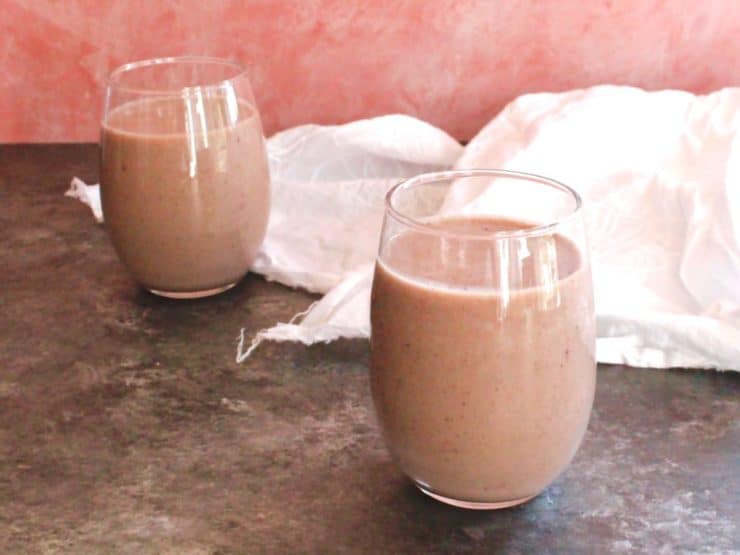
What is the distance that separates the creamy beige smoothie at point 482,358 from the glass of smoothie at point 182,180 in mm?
268

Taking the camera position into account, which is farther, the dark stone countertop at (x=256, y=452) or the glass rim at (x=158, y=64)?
the glass rim at (x=158, y=64)

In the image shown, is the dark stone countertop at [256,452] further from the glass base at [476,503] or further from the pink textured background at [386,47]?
the pink textured background at [386,47]

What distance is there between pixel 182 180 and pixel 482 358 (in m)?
0.34

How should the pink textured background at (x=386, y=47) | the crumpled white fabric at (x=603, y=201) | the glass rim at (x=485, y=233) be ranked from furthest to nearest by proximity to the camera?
the pink textured background at (x=386, y=47)
the crumpled white fabric at (x=603, y=201)
the glass rim at (x=485, y=233)

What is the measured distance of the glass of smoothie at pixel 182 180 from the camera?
0.72m

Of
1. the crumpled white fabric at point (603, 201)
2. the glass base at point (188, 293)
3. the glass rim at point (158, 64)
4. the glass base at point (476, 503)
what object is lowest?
the glass base at point (188, 293)

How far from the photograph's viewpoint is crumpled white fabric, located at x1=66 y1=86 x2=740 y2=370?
0.69 metres

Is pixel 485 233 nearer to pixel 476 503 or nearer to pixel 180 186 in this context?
pixel 476 503

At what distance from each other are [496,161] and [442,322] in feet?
1.47

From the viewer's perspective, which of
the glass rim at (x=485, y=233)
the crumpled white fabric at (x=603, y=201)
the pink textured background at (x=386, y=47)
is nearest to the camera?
the glass rim at (x=485, y=233)

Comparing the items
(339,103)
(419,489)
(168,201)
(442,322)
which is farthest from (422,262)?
(339,103)

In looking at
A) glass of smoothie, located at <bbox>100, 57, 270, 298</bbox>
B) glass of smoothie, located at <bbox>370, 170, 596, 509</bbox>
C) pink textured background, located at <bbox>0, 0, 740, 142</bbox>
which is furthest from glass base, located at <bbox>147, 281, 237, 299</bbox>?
pink textured background, located at <bbox>0, 0, 740, 142</bbox>

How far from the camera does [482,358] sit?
0.47 m

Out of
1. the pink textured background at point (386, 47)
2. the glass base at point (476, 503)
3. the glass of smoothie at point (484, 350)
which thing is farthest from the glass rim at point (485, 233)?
the pink textured background at point (386, 47)
